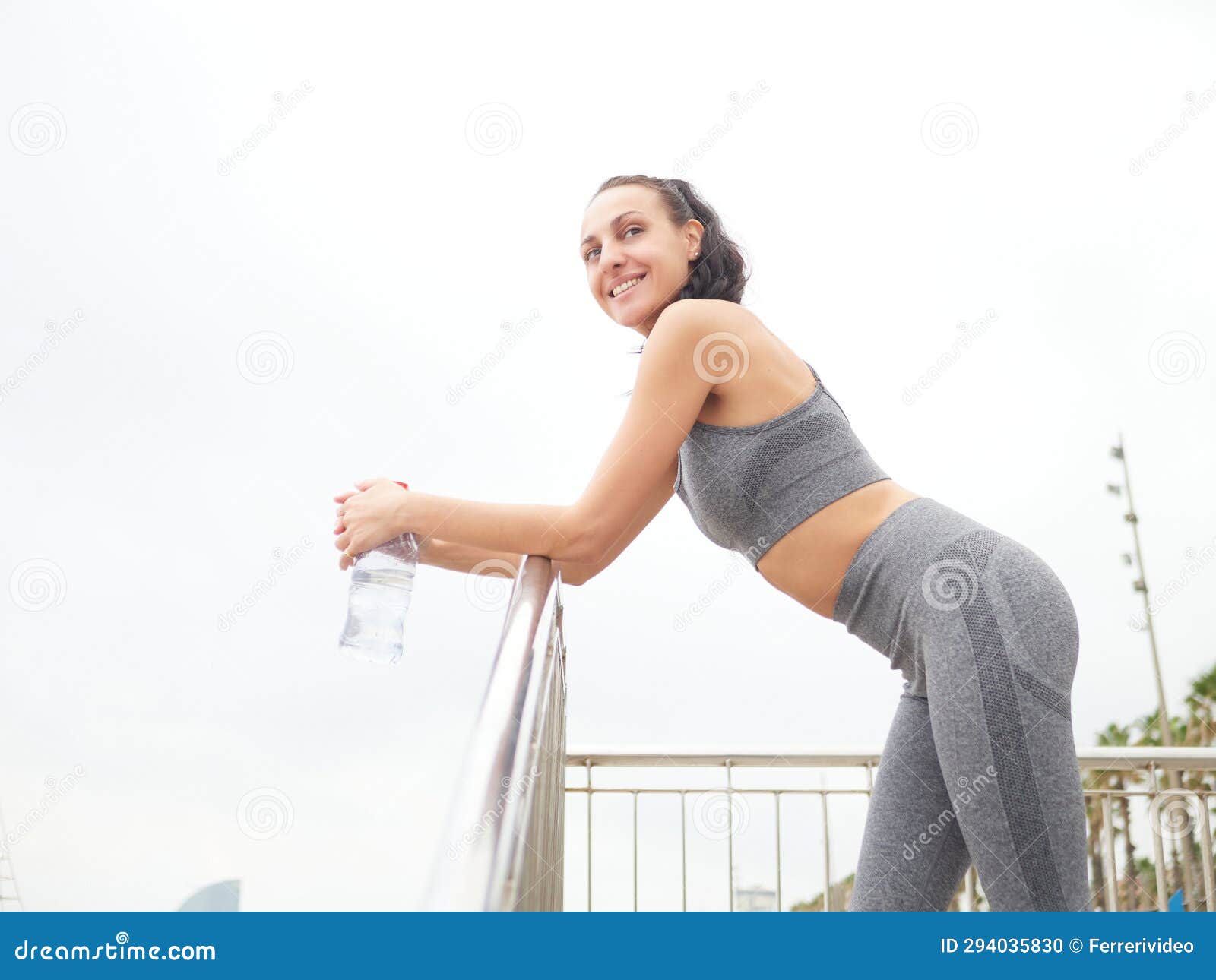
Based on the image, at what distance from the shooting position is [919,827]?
1468mm

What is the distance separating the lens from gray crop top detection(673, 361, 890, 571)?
4.64 feet

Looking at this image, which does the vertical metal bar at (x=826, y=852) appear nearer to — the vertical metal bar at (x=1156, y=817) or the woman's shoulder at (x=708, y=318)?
the vertical metal bar at (x=1156, y=817)

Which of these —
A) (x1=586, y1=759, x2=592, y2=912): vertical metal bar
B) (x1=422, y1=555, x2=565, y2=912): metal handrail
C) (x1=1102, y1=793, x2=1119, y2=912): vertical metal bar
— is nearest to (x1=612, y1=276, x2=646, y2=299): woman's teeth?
(x1=422, y1=555, x2=565, y2=912): metal handrail

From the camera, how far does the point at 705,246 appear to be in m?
1.91

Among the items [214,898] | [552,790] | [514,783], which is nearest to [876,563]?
[552,790]

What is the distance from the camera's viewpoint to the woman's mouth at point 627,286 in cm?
180

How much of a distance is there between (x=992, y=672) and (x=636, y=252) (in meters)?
0.97

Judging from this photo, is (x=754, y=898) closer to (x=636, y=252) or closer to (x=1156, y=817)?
(x=1156, y=817)

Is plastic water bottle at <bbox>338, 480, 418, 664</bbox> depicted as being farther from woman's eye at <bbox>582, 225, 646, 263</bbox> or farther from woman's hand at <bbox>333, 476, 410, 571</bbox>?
woman's eye at <bbox>582, 225, 646, 263</bbox>

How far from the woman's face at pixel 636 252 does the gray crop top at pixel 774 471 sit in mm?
394

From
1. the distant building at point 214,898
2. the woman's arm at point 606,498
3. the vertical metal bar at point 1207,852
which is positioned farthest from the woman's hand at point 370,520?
the vertical metal bar at point 1207,852
